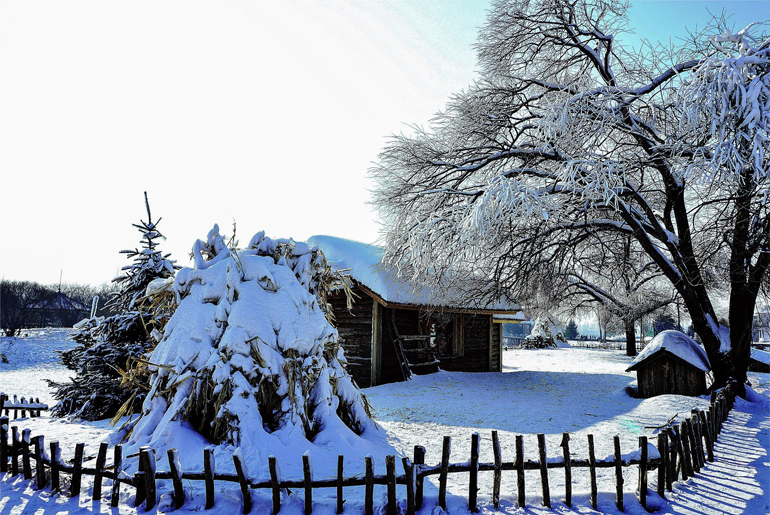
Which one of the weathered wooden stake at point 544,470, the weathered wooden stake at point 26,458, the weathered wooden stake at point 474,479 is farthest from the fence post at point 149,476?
the weathered wooden stake at point 544,470

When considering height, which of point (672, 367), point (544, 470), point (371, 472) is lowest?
point (544, 470)

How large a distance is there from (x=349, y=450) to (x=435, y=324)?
38.5ft

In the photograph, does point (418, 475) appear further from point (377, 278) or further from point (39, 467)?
point (377, 278)

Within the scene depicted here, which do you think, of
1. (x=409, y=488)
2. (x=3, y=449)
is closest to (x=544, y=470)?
(x=409, y=488)

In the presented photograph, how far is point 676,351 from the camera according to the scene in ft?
39.0

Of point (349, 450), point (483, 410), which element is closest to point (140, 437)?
point (349, 450)

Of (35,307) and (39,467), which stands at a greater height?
(35,307)

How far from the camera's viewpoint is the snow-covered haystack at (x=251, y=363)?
5684 mm

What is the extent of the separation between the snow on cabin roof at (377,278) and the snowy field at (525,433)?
96.2 inches

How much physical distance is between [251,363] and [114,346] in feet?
17.7

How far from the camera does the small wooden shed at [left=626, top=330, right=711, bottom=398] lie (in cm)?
1184

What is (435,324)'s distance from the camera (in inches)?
688

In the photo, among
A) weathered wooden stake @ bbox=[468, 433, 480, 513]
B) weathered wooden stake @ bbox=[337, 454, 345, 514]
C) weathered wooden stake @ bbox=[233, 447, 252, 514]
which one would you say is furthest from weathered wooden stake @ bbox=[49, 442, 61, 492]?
weathered wooden stake @ bbox=[468, 433, 480, 513]

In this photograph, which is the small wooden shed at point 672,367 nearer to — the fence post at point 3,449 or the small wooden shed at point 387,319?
the small wooden shed at point 387,319
